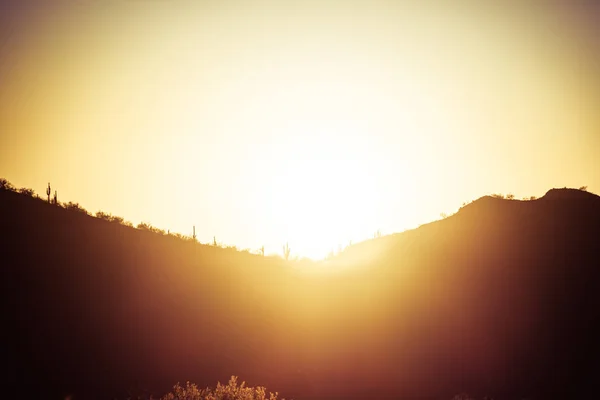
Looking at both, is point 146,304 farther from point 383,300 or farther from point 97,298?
point 383,300

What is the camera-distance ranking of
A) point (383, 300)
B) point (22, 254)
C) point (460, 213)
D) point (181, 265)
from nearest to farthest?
point (22, 254) < point (383, 300) < point (181, 265) < point (460, 213)

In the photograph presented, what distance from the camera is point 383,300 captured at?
52.0 metres

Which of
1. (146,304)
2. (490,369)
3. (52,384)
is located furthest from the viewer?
(146,304)

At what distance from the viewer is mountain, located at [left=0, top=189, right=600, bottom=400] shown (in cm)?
3597

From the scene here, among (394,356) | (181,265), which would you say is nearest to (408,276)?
(394,356)

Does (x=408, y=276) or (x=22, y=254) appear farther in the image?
(x=408, y=276)

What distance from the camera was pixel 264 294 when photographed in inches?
2235

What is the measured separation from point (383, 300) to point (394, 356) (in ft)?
32.4

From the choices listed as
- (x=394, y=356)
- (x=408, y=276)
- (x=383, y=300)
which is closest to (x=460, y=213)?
(x=408, y=276)

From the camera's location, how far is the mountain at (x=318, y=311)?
118ft

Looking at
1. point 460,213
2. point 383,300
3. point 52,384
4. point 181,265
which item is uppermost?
point 460,213

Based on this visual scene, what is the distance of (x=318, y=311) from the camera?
174ft

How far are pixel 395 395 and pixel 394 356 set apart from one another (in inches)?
269

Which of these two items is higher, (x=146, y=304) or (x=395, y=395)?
(x=146, y=304)
